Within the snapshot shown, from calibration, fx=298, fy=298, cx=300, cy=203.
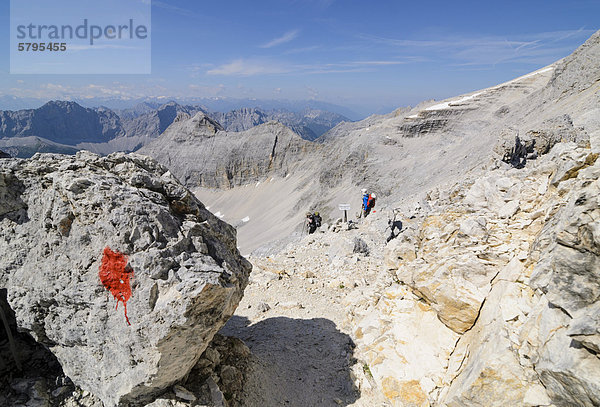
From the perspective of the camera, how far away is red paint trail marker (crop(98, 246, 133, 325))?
6.16 metres

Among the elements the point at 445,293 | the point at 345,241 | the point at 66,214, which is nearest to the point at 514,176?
Answer: the point at 445,293

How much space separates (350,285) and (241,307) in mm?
5250

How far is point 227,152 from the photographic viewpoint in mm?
117062

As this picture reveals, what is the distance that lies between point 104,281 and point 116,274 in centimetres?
A: 32

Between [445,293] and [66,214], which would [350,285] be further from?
[66,214]

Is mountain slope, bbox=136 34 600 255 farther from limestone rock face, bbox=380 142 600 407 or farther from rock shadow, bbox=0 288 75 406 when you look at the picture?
rock shadow, bbox=0 288 75 406

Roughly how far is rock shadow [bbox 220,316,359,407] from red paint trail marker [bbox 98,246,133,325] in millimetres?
4551

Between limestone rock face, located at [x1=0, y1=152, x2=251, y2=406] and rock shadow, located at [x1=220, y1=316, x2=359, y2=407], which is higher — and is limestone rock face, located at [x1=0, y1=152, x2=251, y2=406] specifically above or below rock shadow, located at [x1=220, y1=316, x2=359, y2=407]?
above

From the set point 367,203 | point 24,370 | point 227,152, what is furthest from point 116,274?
point 227,152

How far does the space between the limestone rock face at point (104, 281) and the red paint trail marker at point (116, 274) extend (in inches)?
1.4

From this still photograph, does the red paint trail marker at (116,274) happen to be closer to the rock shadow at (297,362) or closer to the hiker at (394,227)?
the rock shadow at (297,362)

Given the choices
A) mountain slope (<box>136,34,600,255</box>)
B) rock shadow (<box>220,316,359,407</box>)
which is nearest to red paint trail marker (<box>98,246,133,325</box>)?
rock shadow (<box>220,316,359,407</box>)

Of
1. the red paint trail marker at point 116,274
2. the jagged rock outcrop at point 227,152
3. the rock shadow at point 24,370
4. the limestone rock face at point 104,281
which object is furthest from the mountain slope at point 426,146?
the rock shadow at point 24,370

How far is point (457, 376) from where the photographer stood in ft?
25.1
